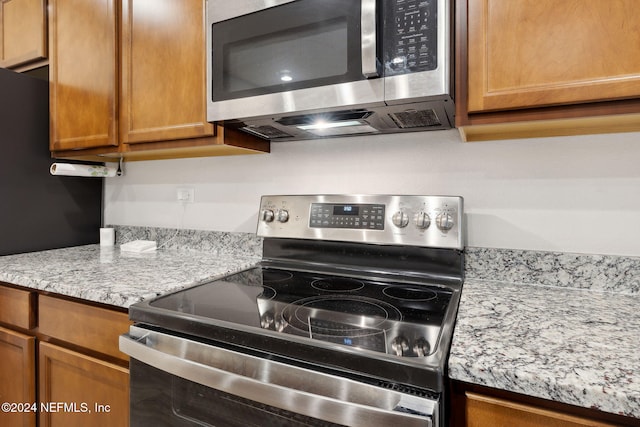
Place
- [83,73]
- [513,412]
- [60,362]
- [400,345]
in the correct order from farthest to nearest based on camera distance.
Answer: [83,73]
[60,362]
[400,345]
[513,412]

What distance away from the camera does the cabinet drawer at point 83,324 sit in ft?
3.30

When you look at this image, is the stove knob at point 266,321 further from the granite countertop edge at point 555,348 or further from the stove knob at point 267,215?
the stove knob at point 267,215

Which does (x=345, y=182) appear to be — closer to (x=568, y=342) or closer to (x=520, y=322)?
(x=520, y=322)

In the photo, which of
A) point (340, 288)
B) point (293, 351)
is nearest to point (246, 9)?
point (340, 288)

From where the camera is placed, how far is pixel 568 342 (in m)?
0.65

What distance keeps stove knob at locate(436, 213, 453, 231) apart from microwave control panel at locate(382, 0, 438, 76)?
1.44 ft

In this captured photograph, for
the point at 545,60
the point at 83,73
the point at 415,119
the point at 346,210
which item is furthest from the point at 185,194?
the point at 545,60

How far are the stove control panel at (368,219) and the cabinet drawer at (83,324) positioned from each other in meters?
0.58

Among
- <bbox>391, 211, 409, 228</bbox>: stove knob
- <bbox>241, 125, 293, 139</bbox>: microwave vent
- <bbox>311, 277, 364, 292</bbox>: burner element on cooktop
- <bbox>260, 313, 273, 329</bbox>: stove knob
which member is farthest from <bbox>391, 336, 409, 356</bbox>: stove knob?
<bbox>241, 125, 293, 139</bbox>: microwave vent

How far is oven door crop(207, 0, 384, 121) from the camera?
972 millimetres

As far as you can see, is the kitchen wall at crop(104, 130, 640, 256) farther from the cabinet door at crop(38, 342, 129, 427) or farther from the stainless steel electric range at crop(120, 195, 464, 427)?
the cabinet door at crop(38, 342, 129, 427)

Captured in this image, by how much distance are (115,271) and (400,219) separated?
1.02 meters

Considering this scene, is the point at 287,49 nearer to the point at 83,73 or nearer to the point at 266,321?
the point at 266,321

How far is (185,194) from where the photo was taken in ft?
5.76
